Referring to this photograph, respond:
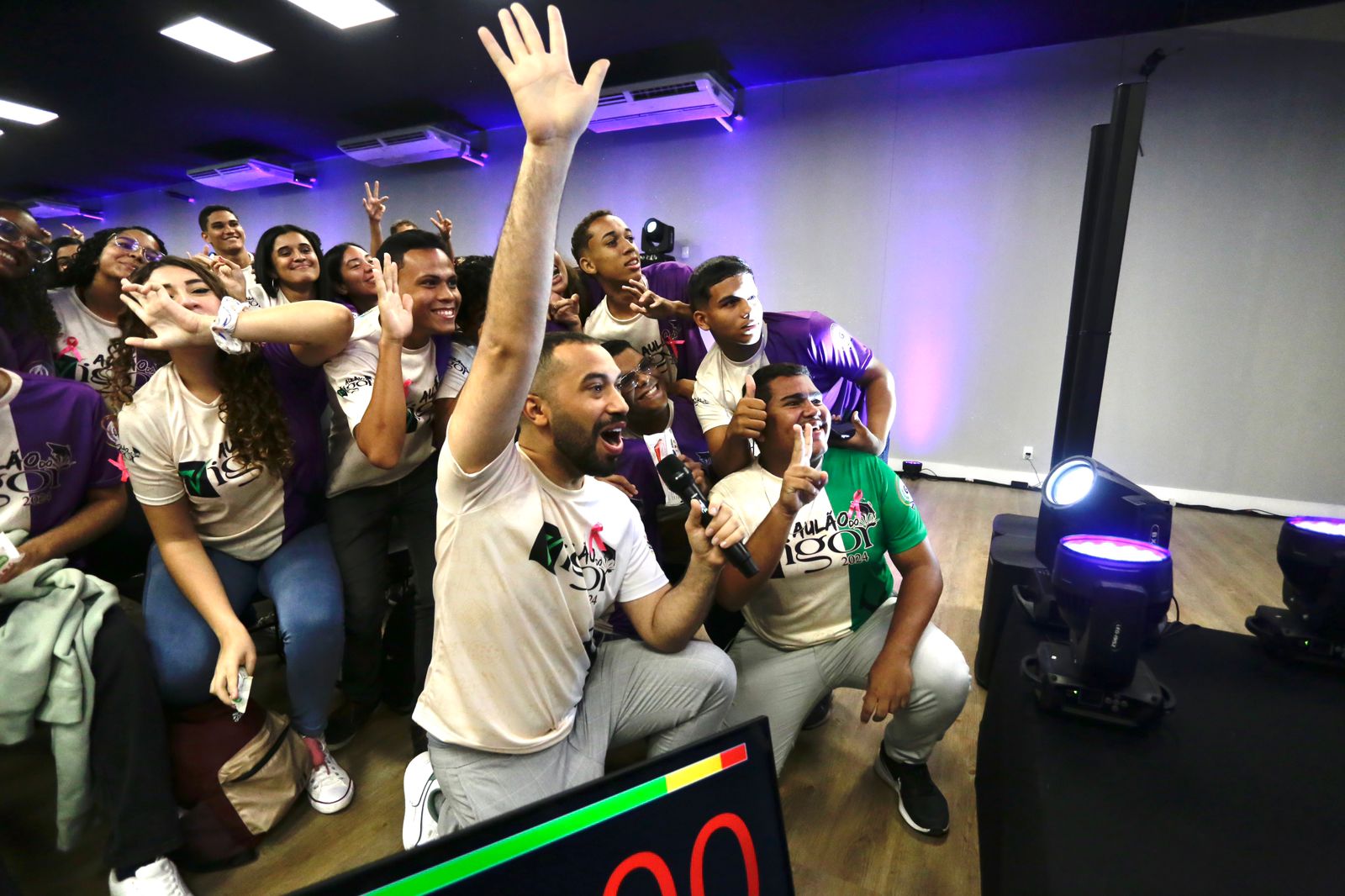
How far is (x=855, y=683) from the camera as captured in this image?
170cm

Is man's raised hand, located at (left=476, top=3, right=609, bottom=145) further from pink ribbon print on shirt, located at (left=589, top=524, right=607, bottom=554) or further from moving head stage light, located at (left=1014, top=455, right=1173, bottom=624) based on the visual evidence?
moving head stage light, located at (left=1014, top=455, right=1173, bottom=624)

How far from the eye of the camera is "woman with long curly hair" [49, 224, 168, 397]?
2.32 meters

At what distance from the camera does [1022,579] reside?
2.06 metres

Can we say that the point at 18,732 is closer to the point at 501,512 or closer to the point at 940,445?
the point at 501,512

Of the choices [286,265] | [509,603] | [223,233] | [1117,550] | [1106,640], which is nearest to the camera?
[1106,640]

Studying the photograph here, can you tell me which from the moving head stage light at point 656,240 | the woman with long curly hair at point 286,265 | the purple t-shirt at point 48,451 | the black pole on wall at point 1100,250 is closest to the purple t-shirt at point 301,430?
the purple t-shirt at point 48,451

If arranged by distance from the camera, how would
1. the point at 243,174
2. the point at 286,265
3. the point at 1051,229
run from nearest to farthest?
1. the point at 286,265
2. the point at 1051,229
3. the point at 243,174

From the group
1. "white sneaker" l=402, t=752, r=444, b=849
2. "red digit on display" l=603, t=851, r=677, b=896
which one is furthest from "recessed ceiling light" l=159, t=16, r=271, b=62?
"red digit on display" l=603, t=851, r=677, b=896

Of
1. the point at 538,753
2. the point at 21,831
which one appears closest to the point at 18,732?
the point at 21,831

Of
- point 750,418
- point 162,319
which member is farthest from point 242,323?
point 750,418

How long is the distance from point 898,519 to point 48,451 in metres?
2.21

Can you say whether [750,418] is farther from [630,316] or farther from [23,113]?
[23,113]

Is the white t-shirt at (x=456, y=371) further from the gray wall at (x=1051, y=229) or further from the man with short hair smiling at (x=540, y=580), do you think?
the gray wall at (x=1051, y=229)

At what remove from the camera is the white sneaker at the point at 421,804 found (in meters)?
1.31
